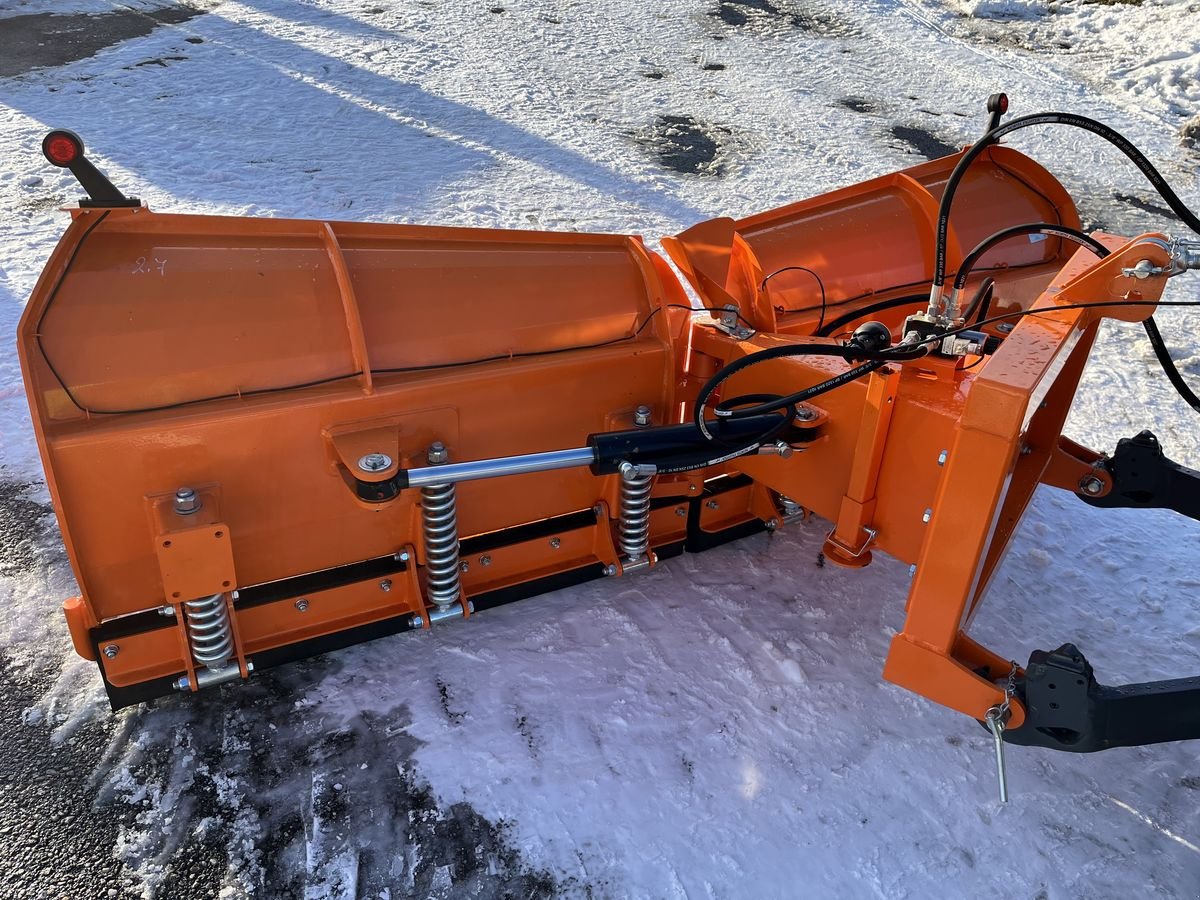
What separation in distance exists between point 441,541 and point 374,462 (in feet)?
1.48

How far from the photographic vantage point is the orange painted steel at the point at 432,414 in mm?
2449

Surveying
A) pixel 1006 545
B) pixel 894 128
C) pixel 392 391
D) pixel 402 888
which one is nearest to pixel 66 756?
pixel 402 888

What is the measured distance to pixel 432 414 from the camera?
2.91 meters

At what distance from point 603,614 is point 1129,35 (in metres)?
10.7

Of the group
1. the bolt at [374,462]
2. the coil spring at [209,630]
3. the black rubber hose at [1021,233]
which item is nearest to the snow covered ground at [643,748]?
the coil spring at [209,630]

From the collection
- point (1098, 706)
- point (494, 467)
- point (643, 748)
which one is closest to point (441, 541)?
point (494, 467)

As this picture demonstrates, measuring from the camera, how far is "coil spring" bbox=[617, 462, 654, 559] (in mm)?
3193

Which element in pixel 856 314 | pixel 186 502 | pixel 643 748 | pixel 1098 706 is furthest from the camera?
pixel 856 314

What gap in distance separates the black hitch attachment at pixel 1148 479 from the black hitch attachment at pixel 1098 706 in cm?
113

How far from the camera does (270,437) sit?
270 cm

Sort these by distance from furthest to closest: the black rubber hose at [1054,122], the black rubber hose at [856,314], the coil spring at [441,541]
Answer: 1. the black rubber hose at [856,314]
2. the coil spring at [441,541]
3. the black rubber hose at [1054,122]

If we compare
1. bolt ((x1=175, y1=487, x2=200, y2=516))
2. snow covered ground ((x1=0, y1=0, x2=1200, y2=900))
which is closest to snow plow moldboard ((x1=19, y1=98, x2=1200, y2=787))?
bolt ((x1=175, y1=487, x2=200, y2=516))

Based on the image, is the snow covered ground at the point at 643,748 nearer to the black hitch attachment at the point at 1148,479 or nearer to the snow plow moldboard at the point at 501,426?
the snow plow moldboard at the point at 501,426

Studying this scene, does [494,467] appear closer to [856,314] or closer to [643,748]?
[643,748]
